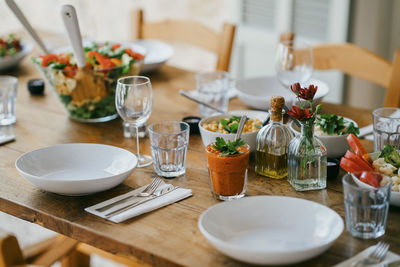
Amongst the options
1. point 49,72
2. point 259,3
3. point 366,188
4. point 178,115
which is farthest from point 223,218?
point 259,3

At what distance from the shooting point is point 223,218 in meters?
1.08

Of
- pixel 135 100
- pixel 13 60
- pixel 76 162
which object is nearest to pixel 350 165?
pixel 135 100

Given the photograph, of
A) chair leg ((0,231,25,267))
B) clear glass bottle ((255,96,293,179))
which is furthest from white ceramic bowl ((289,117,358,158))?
chair leg ((0,231,25,267))

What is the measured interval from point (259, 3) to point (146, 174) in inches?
87.6

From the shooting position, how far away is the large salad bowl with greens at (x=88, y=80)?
5.55 feet

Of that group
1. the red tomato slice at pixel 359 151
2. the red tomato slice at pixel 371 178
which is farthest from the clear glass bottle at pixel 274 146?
the red tomato slice at pixel 371 178

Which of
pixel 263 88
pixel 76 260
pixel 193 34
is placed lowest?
pixel 76 260

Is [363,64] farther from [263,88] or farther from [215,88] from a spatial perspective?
[215,88]

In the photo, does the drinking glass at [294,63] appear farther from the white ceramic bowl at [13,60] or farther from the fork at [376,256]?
the white ceramic bowl at [13,60]

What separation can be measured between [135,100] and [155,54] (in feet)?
3.09

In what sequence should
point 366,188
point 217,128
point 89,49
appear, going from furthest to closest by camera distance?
point 89,49 → point 217,128 → point 366,188

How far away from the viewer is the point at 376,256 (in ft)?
3.15

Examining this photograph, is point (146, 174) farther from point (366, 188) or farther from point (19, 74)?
point (19, 74)

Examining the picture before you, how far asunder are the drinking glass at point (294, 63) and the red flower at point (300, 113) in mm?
567
